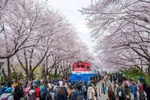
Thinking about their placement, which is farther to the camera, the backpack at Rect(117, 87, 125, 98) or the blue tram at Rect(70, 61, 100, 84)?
the blue tram at Rect(70, 61, 100, 84)

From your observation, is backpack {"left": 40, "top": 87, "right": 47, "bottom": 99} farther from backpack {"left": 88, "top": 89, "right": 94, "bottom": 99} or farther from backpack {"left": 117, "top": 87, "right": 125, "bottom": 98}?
backpack {"left": 117, "top": 87, "right": 125, "bottom": 98}

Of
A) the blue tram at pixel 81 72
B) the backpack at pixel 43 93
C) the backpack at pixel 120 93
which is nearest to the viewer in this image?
the backpack at pixel 120 93

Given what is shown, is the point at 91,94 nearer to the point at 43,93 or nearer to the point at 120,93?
the point at 120,93

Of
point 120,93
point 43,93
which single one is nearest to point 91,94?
point 120,93

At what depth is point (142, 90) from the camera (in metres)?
13.6

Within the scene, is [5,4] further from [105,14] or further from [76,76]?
[76,76]

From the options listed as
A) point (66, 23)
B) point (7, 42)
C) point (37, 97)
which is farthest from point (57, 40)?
point (37, 97)

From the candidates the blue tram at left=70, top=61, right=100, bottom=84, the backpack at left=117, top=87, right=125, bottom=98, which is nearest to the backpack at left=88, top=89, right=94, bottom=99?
the backpack at left=117, top=87, right=125, bottom=98

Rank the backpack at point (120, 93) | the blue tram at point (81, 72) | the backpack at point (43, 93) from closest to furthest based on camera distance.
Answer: the backpack at point (120, 93)
the backpack at point (43, 93)
the blue tram at point (81, 72)

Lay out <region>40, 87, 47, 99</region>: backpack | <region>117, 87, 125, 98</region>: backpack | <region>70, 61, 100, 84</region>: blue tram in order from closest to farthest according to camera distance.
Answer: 1. <region>117, 87, 125, 98</region>: backpack
2. <region>40, 87, 47, 99</region>: backpack
3. <region>70, 61, 100, 84</region>: blue tram

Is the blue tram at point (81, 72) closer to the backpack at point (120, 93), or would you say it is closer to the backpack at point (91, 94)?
the backpack at point (91, 94)

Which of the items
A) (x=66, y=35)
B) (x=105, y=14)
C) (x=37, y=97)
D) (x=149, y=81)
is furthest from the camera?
(x=66, y=35)

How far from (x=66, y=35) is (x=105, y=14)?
65.5 feet

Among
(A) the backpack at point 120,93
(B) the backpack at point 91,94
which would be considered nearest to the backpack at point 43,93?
(B) the backpack at point 91,94
